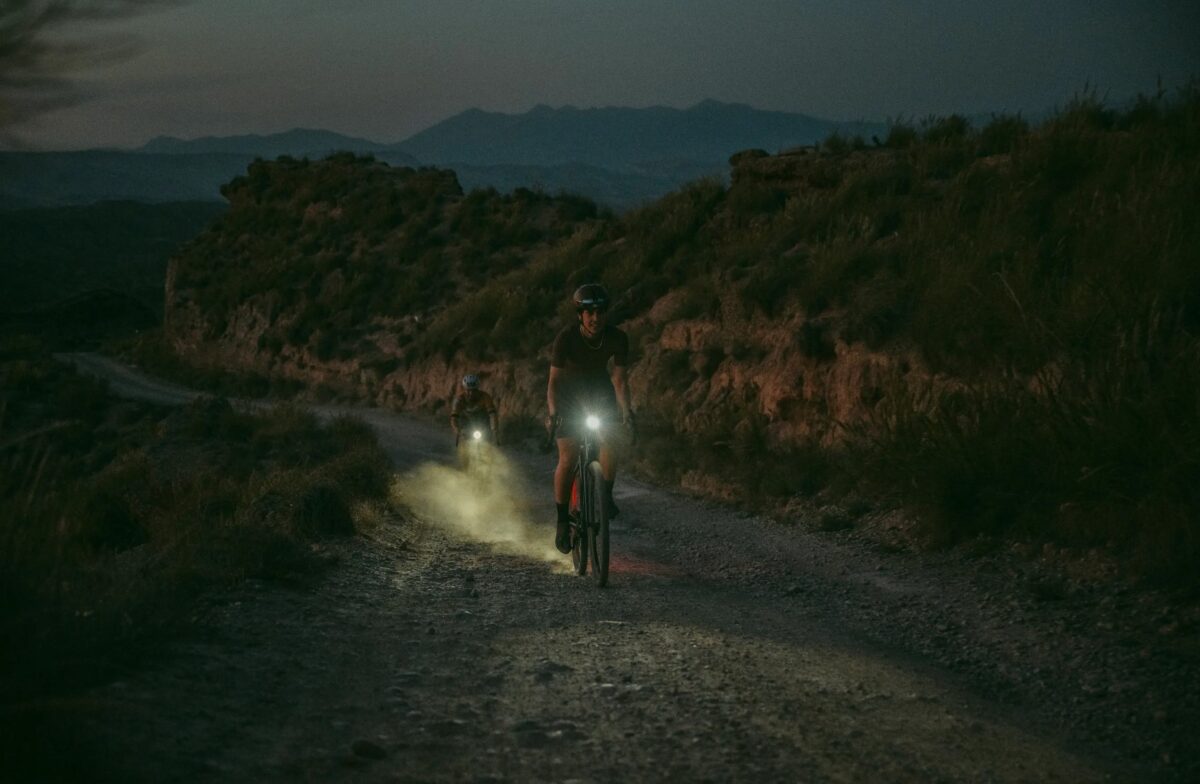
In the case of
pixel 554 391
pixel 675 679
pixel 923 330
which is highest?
pixel 923 330

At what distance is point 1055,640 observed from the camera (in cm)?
646

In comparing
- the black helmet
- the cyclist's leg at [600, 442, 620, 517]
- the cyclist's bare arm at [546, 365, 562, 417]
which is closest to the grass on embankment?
the cyclist's bare arm at [546, 365, 562, 417]

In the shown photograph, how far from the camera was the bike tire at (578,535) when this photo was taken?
8.83 m

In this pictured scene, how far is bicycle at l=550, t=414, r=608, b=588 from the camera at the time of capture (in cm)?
844

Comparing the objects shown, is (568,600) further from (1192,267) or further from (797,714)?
(1192,267)

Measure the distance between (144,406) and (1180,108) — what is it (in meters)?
29.1

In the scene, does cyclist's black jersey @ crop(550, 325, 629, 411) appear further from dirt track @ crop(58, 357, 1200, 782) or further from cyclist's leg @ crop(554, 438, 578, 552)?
dirt track @ crop(58, 357, 1200, 782)

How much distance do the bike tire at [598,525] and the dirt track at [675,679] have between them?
0.71 feet

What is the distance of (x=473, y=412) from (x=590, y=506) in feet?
23.1

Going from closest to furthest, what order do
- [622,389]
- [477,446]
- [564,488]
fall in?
[622,389] → [564,488] → [477,446]

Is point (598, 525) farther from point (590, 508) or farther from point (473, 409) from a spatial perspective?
point (473, 409)

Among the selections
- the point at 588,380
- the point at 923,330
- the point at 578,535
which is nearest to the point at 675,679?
the point at 578,535

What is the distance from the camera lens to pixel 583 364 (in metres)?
8.71

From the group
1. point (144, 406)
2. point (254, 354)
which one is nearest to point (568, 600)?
point (144, 406)
